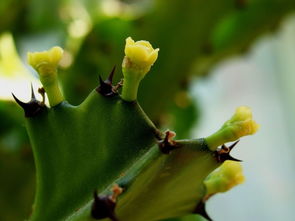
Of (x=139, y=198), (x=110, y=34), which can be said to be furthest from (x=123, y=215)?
(x=110, y=34)

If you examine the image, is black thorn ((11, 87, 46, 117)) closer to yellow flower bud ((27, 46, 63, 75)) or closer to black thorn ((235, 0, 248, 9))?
yellow flower bud ((27, 46, 63, 75))

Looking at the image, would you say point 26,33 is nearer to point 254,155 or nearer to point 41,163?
point 41,163

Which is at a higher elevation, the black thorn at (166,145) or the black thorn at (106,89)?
the black thorn at (106,89)

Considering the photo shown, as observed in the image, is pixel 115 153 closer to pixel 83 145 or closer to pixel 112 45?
pixel 83 145

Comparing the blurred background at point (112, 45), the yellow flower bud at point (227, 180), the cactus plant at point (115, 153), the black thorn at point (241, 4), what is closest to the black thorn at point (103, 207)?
the cactus plant at point (115, 153)

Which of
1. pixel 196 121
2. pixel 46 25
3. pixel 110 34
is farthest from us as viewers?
pixel 196 121

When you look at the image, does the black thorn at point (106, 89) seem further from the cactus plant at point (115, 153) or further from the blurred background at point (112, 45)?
the blurred background at point (112, 45)

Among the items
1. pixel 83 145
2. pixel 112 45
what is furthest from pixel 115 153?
pixel 112 45
